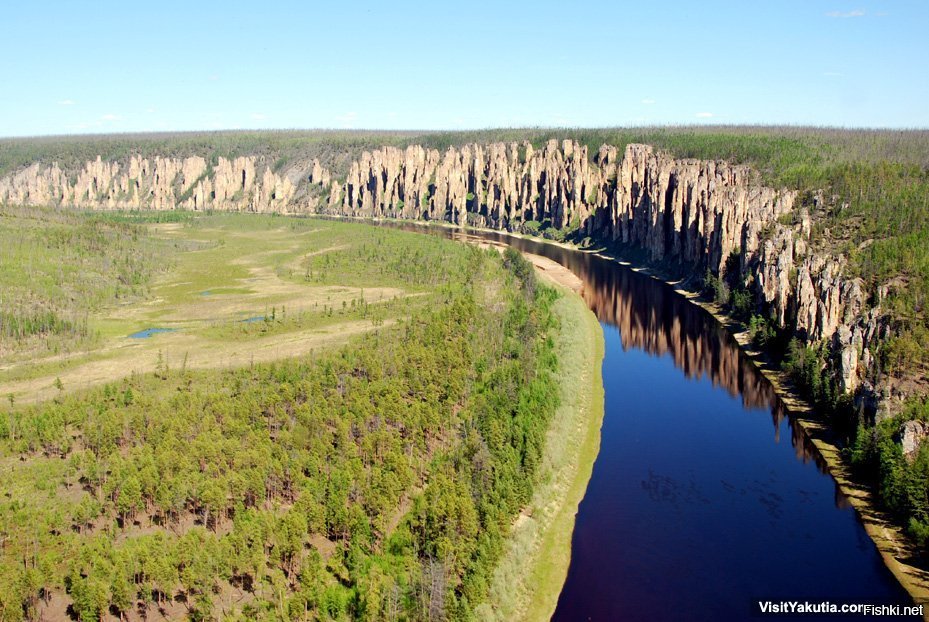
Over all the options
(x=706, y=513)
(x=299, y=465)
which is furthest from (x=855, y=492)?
(x=299, y=465)

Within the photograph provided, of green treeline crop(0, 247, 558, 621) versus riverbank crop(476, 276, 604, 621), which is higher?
green treeline crop(0, 247, 558, 621)

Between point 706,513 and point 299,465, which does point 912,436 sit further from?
point 299,465

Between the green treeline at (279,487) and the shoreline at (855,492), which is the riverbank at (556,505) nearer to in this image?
the green treeline at (279,487)

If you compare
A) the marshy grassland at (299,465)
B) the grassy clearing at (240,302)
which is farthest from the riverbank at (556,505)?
the grassy clearing at (240,302)

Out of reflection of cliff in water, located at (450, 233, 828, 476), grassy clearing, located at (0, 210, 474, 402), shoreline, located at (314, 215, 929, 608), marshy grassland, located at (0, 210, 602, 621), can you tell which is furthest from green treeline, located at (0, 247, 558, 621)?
shoreline, located at (314, 215, 929, 608)

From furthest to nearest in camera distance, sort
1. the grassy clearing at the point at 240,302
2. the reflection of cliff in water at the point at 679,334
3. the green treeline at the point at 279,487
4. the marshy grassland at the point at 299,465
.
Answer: the grassy clearing at the point at 240,302 → the reflection of cliff in water at the point at 679,334 → the marshy grassland at the point at 299,465 → the green treeline at the point at 279,487

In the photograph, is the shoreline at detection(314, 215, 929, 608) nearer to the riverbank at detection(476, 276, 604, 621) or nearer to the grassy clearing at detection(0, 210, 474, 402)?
the riverbank at detection(476, 276, 604, 621)
